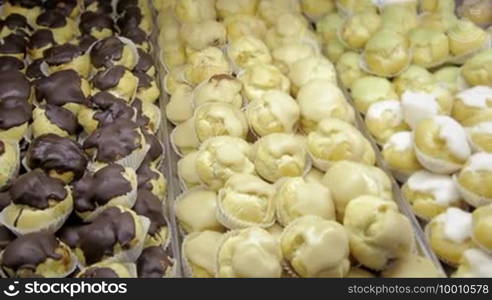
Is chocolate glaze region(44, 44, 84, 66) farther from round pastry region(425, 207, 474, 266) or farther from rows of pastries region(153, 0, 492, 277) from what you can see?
round pastry region(425, 207, 474, 266)

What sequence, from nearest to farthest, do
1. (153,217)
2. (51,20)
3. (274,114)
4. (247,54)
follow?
(153,217) → (274,114) → (247,54) → (51,20)

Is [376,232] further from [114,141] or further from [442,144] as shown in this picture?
[114,141]

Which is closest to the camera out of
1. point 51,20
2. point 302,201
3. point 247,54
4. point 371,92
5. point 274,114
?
point 302,201

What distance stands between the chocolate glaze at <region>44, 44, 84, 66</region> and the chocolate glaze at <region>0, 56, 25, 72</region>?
109 millimetres

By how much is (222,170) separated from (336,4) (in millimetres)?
1289

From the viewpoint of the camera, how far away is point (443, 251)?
6.00ft

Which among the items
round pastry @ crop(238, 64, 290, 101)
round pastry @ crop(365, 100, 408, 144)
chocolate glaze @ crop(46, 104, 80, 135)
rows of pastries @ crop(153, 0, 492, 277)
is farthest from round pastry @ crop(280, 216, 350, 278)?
chocolate glaze @ crop(46, 104, 80, 135)

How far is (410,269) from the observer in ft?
5.45

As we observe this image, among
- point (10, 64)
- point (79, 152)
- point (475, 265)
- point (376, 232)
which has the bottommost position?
point (10, 64)

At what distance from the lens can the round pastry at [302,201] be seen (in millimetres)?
1760

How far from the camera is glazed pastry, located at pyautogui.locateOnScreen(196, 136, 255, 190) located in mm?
1973

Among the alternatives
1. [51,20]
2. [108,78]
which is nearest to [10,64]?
[51,20]

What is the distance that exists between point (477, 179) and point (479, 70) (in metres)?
0.63

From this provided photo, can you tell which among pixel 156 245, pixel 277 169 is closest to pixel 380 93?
pixel 277 169
